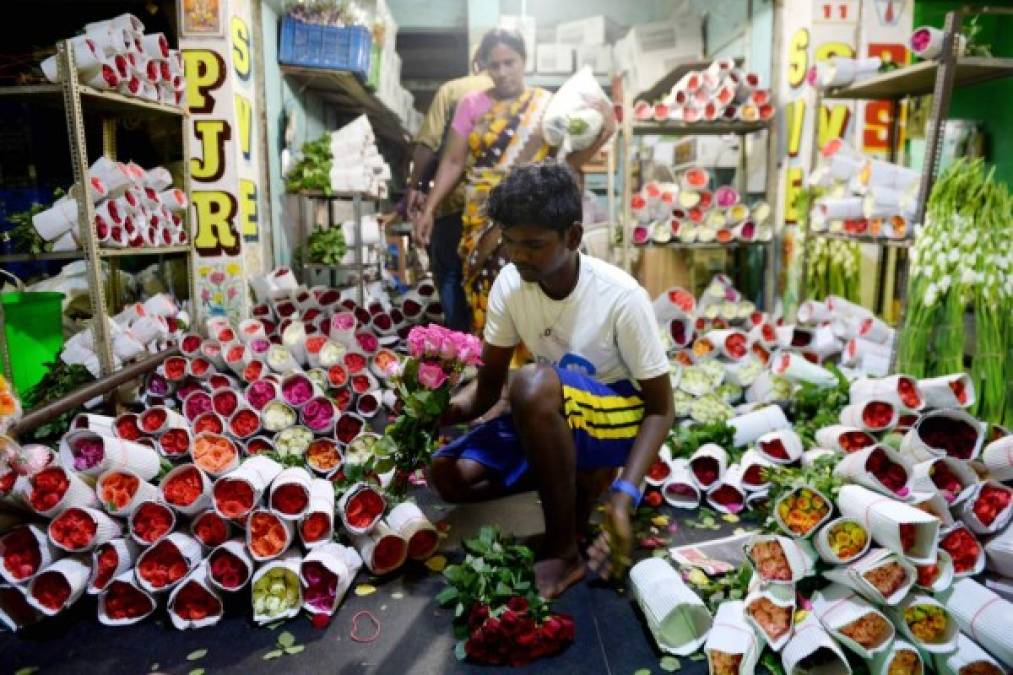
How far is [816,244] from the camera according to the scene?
4680mm

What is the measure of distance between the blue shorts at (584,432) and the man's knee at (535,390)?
0.14 feet

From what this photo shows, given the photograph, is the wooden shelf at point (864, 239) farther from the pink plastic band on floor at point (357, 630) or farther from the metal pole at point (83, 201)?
the metal pole at point (83, 201)

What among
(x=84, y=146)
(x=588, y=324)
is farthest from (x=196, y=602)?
(x=84, y=146)

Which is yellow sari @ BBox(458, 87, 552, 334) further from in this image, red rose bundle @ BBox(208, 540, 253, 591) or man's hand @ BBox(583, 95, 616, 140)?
red rose bundle @ BBox(208, 540, 253, 591)

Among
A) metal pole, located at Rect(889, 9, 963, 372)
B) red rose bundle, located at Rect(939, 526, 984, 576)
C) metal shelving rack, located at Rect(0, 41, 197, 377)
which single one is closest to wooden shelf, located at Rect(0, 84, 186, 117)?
metal shelving rack, located at Rect(0, 41, 197, 377)

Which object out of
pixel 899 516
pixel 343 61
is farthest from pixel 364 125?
pixel 899 516

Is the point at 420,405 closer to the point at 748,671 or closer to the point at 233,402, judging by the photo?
the point at 748,671

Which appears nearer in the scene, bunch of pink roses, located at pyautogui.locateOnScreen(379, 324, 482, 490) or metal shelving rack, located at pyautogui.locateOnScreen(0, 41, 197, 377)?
bunch of pink roses, located at pyautogui.locateOnScreen(379, 324, 482, 490)

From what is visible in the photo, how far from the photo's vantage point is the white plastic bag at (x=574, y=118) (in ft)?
10.5

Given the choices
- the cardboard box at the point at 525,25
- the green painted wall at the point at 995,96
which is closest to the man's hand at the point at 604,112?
the cardboard box at the point at 525,25

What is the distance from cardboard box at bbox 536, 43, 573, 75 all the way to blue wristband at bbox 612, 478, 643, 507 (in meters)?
6.69

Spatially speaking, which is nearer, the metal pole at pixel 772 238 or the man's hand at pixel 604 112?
the man's hand at pixel 604 112

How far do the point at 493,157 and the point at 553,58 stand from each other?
4.72 m

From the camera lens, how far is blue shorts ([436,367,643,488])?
2.00 m
